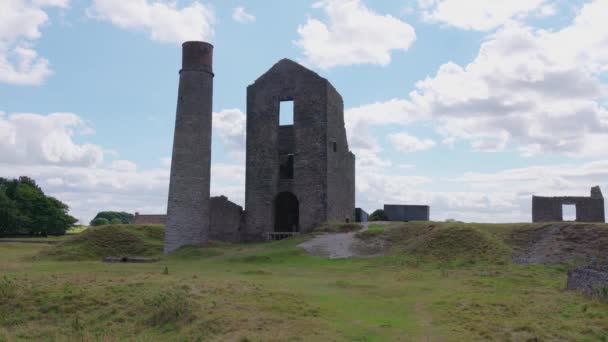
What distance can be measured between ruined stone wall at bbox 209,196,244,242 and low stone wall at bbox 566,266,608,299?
21487 millimetres

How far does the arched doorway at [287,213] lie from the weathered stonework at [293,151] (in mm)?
175

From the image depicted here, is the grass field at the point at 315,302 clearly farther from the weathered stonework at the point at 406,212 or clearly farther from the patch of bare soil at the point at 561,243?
the weathered stonework at the point at 406,212

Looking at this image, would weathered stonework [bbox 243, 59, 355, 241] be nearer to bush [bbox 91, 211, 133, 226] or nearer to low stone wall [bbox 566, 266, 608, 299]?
low stone wall [bbox 566, 266, 608, 299]

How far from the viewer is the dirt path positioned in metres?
26.0

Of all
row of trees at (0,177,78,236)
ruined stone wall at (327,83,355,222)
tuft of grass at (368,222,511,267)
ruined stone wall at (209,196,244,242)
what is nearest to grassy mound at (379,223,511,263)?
tuft of grass at (368,222,511,267)

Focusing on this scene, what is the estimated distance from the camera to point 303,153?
112 feet

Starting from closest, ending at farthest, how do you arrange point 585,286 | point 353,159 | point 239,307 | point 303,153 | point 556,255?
point 239,307 < point 585,286 < point 556,255 < point 303,153 < point 353,159

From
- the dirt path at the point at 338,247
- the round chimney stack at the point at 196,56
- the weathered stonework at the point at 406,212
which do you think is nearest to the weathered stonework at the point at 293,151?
the weathered stonework at the point at 406,212

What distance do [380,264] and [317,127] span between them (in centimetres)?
1266

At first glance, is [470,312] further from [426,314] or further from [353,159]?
[353,159]

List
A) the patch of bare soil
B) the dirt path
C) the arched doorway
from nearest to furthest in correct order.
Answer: the patch of bare soil, the dirt path, the arched doorway

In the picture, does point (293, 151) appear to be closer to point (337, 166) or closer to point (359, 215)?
point (337, 166)

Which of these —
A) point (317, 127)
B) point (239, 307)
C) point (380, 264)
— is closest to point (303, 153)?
point (317, 127)

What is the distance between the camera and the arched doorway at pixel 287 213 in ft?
121
